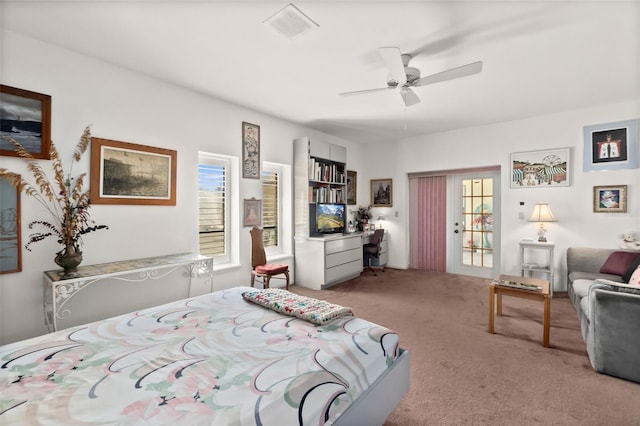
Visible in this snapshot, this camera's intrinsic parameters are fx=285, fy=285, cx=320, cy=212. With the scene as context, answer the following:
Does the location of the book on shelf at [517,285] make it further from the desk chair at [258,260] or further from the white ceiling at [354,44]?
the desk chair at [258,260]

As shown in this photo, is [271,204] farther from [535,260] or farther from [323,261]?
[535,260]

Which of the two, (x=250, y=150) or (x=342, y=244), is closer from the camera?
(x=250, y=150)

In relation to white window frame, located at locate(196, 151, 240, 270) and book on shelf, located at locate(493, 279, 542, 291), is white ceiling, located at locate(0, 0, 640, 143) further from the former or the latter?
book on shelf, located at locate(493, 279, 542, 291)

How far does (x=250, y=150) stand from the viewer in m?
4.07

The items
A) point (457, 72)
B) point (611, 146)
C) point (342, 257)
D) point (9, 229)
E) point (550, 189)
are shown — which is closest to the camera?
point (9, 229)

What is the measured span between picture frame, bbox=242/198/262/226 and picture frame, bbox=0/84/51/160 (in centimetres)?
209

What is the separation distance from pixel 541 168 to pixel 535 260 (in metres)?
1.46

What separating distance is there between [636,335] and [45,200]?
15.3ft

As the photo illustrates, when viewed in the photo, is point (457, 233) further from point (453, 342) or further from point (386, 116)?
point (453, 342)

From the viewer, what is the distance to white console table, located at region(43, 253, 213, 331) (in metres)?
2.17

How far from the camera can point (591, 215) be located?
412cm

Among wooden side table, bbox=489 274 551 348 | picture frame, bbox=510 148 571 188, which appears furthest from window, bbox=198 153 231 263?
picture frame, bbox=510 148 571 188

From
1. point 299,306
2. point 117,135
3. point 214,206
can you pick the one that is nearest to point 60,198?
point 117,135

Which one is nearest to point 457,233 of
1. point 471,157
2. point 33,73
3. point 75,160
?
point 471,157
